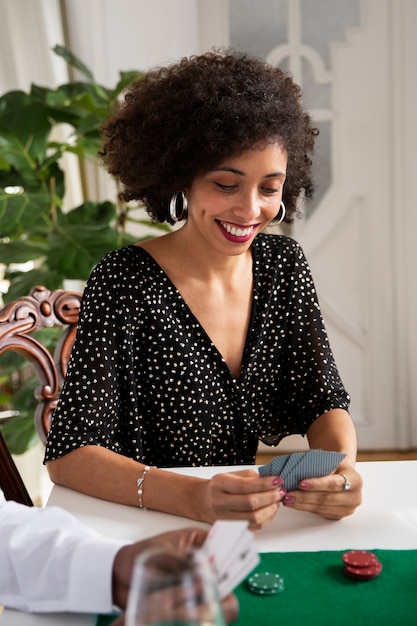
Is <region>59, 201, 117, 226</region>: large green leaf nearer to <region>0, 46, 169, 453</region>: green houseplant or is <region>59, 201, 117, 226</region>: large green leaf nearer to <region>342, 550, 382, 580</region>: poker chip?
<region>0, 46, 169, 453</region>: green houseplant

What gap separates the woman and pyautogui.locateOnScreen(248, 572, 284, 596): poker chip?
0.51 m

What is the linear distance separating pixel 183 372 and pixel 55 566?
795 millimetres

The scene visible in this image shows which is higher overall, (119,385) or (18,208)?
(18,208)

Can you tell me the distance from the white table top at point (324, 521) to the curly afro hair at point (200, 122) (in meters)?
0.64

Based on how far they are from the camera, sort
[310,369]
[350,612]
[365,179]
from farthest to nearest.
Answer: [365,179]
[310,369]
[350,612]

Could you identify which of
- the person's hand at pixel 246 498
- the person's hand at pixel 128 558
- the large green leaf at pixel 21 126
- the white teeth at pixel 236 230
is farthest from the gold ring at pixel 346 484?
the large green leaf at pixel 21 126

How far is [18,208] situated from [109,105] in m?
0.51

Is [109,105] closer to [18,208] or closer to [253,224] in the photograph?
[18,208]

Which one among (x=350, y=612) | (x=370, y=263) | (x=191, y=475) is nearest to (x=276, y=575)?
(x=350, y=612)

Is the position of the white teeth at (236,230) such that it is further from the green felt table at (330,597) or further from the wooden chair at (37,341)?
the green felt table at (330,597)

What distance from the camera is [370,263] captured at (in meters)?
3.78

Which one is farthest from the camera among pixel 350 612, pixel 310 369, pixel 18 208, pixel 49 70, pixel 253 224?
pixel 49 70

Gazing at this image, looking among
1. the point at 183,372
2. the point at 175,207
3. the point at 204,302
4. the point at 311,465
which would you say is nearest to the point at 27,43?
the point at 175,207

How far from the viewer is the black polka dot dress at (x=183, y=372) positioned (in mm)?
1619
